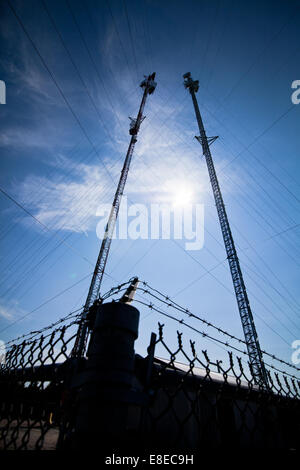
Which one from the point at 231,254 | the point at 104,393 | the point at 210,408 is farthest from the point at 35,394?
the point at 231,254

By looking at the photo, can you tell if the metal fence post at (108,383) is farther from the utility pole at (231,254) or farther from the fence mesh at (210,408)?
the utility pole at (231,254)

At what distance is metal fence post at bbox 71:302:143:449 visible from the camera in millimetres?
1176

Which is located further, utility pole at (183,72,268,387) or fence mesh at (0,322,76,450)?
utility pole at (183,72,268,387)

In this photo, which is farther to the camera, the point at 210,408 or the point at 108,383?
the point at 210,408

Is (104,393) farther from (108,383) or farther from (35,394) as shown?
(35,394)

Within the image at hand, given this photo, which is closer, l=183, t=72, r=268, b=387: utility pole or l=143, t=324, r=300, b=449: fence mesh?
l=143, t=324, r=300, b=449: fence mesh

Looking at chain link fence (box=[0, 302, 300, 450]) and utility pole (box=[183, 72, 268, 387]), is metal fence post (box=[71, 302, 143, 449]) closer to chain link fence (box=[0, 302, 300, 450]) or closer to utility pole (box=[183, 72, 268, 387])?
chain link fence (box=[0, 302, 300, 450])

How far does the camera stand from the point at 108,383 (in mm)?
1286

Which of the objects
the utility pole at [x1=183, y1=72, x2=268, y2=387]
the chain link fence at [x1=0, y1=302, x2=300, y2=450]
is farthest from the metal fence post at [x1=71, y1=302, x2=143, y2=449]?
the utility pole at [x1=183, y1=72, x2=268, y2=387]

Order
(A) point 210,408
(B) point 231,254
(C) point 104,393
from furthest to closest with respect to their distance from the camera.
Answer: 1. (B) point 231,254
2. (A) point 210,408
3. (C) point 104,393

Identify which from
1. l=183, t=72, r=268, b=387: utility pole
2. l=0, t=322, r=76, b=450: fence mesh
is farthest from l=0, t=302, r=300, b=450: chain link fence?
l=183, t=72, r=268, b=387: utility pole

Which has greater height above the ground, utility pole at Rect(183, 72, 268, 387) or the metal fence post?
utility pole at Rect(183, 72, 268, 387)
